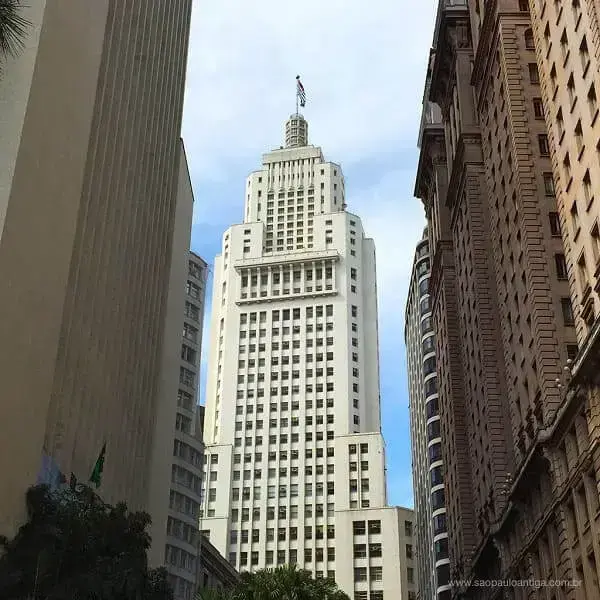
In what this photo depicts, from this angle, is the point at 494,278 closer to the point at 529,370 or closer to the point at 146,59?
the point at 529,370

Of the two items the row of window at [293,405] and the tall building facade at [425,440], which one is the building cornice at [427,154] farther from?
the row of window at [293,405]

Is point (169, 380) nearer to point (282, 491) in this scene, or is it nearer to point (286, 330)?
A: point (282, 491)

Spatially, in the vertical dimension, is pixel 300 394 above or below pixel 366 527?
above

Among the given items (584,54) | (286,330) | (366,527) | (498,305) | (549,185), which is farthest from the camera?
(286,330)

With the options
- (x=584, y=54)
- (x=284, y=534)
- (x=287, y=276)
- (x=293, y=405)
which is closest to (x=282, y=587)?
(x=584, y=54)

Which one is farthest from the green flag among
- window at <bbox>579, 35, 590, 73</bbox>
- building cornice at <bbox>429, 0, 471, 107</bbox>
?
building cornice at <bbox>429, 0, 471, 107</bbox>

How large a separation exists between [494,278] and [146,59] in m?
33.6

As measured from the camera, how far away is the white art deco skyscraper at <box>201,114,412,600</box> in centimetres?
14262

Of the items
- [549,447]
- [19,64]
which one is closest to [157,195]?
[19,64]

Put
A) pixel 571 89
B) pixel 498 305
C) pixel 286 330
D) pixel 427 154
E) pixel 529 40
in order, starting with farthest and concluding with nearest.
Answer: pixel 286 330 → pixel 427 154 → pixel 498 305 → pixel 529 40 → pixel 571 89

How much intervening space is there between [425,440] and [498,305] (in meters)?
50.0

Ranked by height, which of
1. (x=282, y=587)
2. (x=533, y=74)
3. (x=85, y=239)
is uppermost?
(x=533, y=74)

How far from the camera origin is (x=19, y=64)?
45562 millimetres

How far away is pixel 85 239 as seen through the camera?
5666 centimetres
